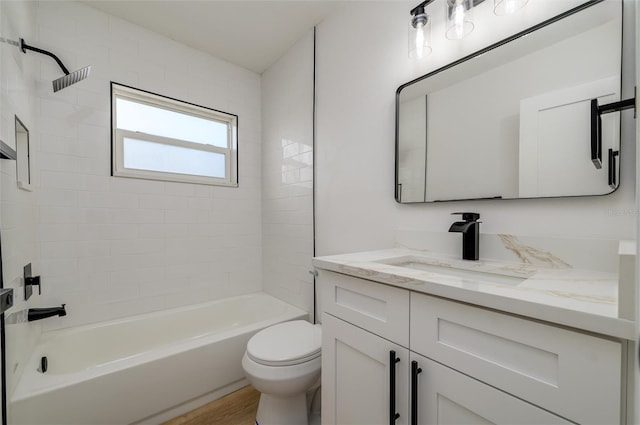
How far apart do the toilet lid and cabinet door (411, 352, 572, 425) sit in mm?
692

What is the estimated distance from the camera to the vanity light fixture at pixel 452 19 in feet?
3.55

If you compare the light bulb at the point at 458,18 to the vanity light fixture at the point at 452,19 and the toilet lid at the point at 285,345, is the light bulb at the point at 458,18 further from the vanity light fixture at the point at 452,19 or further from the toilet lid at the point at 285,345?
the toilet lid at the point at 285,345

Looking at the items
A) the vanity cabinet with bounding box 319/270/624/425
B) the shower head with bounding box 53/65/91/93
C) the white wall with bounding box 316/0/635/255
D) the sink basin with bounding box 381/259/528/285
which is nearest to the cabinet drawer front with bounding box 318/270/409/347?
the vanity cabinet with bounding box 319/270/624/425

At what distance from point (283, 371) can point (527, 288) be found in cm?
110

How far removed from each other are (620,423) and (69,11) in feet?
10.3

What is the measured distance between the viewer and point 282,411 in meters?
1.40

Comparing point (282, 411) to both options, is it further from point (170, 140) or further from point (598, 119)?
point (170, 140)

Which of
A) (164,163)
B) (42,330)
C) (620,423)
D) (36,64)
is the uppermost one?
(36,64)

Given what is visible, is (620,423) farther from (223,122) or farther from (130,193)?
(223,122)

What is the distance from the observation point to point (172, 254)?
7.27 ft

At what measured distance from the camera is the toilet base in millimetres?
1394

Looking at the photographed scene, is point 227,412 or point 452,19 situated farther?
point 227,412

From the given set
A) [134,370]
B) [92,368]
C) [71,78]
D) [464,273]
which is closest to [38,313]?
[92,368]

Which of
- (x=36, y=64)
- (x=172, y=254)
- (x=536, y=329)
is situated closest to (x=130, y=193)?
(x=172, y=254)
